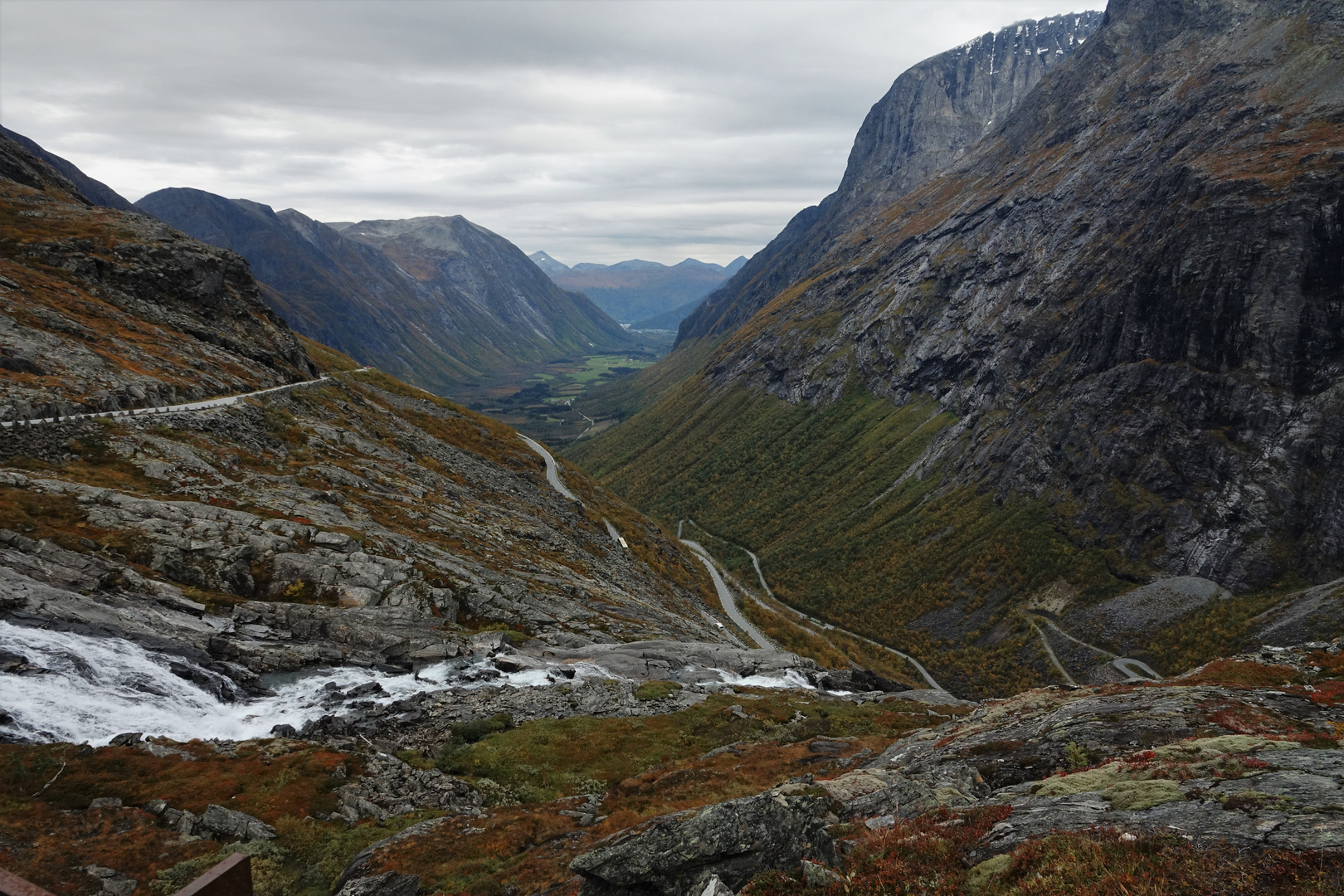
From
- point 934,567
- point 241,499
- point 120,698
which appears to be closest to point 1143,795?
point 120,698

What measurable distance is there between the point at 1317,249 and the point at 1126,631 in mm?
89037

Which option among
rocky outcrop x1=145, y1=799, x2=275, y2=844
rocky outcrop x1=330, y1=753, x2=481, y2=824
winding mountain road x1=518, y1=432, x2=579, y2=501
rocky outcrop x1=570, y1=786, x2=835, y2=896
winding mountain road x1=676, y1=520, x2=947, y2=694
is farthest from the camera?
winding mountain road x1=676, y1=520, x2=947, y2=694

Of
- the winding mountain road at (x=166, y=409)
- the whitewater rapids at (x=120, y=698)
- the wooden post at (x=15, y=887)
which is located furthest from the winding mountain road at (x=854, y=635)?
the wooden post at (x=15, y=887)

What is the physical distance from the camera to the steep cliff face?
2154 inches

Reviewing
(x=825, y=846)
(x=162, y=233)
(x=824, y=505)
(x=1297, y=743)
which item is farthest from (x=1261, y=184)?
(x=162, y=233)

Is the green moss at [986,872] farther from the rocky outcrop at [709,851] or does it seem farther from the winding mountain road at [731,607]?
the winding mountain road at [731,607]

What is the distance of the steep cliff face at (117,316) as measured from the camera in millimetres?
54719

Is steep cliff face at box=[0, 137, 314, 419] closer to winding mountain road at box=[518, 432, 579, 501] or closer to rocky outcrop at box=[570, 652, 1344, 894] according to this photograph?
winding mountain road at box=[518, 432, 579, 501]

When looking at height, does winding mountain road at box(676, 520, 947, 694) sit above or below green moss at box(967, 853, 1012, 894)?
below

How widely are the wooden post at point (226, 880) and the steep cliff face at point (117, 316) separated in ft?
172

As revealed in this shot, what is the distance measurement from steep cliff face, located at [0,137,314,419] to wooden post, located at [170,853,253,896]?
52401mm

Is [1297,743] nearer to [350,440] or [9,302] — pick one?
[350,440]

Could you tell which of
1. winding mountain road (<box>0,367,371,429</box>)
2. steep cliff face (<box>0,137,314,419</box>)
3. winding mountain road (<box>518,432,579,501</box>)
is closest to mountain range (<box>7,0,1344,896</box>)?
steep cliff face (<box>0,137,314,419</box>)

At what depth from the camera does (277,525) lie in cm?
4578
